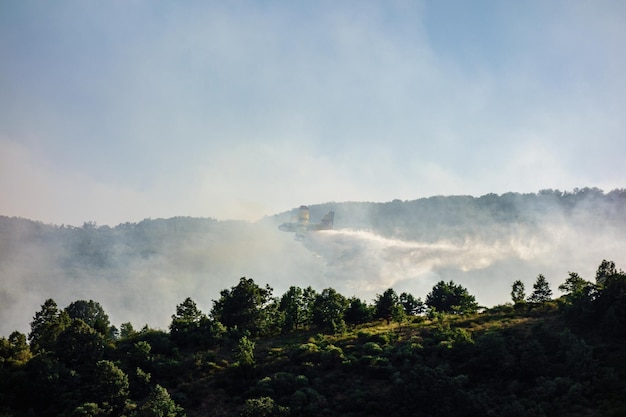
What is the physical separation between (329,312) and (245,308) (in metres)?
18.2

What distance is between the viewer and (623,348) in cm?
6294

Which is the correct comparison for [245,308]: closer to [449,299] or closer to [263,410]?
[263,410]

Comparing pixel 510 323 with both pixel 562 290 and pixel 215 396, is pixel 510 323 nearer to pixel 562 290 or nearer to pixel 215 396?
pixel 562 290

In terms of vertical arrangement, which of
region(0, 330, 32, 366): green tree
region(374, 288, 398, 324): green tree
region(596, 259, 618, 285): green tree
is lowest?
region(0, 330, 32, 366): green tree

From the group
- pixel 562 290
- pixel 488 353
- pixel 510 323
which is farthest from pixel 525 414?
pixel 562 290

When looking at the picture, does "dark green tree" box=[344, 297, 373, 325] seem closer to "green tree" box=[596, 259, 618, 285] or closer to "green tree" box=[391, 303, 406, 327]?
"green tree" box=[391, 303, 406, 327]

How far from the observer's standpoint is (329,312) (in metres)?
97.1

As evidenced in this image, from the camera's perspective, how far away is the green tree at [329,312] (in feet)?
315

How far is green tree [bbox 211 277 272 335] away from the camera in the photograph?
313 feet

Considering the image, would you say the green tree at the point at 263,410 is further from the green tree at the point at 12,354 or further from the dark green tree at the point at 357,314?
the dark green tree at the point at 357,314

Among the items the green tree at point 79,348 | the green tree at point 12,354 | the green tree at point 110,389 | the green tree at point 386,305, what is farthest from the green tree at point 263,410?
the green tree at point 386,305

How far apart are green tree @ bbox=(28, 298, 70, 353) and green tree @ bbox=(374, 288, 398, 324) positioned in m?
65.5

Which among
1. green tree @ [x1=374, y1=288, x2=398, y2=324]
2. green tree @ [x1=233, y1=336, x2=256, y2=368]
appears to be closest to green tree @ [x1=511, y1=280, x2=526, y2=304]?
green tree @ [x1=374, y1=288, x2=398, y2=324]

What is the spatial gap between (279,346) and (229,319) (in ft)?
54.3
